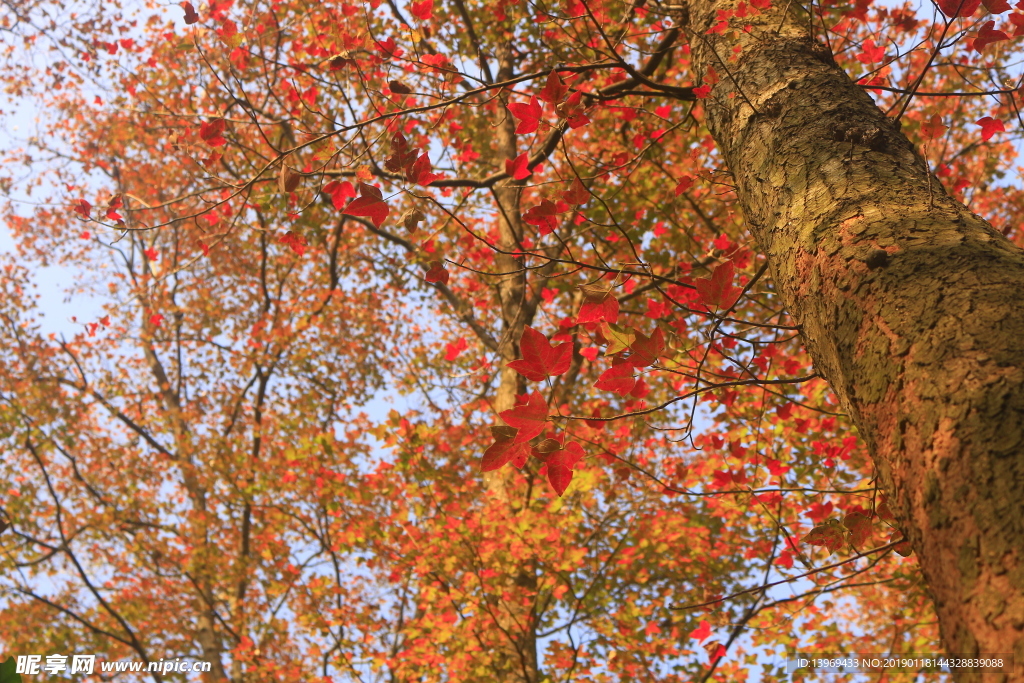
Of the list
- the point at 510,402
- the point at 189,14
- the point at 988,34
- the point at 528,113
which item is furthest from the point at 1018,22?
the point at 510,402

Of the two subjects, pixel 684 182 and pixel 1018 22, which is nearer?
pixel 1018 22

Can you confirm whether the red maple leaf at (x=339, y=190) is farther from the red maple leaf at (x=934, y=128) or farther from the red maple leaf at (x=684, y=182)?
the red maple leaf at (x=934, y=128)

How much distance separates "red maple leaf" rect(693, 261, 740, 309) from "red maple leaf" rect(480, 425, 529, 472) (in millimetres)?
609

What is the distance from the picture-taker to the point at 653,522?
5.61m

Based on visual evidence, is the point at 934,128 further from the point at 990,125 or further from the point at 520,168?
the point at 520,168

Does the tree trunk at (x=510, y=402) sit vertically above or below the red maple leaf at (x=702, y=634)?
above

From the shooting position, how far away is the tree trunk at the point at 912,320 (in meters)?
0.68

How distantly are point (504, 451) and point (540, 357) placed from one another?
24cm

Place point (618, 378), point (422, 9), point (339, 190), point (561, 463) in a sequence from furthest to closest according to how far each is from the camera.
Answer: point (422, 9)
point (339, 190)
point (618, 378)
point (561, 463)

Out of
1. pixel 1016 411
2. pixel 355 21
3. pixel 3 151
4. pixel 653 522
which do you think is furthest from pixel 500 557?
pixel 3 151

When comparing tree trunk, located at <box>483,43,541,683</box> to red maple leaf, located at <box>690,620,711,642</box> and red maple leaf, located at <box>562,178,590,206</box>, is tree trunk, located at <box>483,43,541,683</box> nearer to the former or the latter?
red maple leaf, located at <box>562,178,590,206</box>

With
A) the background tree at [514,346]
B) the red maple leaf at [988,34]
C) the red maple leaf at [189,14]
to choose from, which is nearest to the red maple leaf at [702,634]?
the background tree at [514,346]

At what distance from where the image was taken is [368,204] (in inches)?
66.9

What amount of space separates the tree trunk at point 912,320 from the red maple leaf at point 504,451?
0.69m
